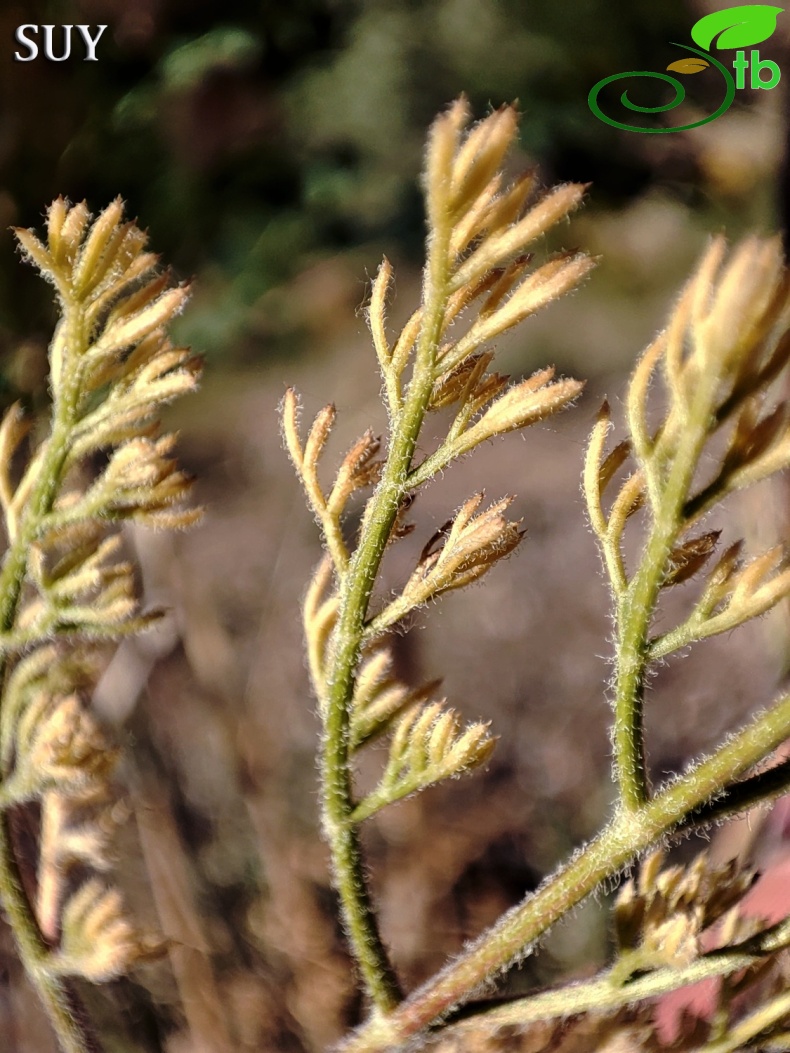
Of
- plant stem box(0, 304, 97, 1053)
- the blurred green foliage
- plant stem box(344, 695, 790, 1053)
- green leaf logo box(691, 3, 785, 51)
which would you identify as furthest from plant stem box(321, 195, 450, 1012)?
the blurred green foliage

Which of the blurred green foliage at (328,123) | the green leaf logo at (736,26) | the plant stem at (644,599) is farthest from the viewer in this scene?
the blurred green foliage at (328,123)

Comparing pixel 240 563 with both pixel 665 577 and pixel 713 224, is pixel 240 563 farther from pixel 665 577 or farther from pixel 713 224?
pixel 665 577

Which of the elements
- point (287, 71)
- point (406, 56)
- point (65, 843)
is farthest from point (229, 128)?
point (65, 843)

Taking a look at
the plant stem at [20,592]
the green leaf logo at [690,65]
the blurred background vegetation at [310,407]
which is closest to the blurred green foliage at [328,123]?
the blurred background vegetation at [310,407]

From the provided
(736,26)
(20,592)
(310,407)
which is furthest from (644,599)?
(310,407)

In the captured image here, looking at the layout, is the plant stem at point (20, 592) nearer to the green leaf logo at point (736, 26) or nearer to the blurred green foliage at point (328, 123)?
the green leaf logo at point (736, 26)

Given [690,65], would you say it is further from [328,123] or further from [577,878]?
[577,878]
